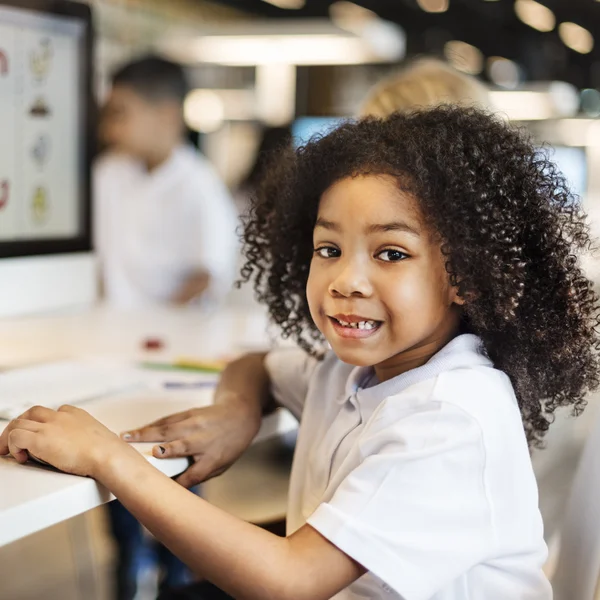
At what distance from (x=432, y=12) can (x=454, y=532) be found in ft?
30.1

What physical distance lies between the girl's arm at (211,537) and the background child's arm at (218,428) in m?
0.11

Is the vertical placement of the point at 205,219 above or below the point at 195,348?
above

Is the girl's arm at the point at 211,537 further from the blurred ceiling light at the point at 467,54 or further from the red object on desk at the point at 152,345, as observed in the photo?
the blurred ceiling light at the point at 467,54

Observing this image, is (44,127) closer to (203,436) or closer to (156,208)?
(203,436)

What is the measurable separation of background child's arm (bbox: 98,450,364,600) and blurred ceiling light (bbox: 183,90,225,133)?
572 cm

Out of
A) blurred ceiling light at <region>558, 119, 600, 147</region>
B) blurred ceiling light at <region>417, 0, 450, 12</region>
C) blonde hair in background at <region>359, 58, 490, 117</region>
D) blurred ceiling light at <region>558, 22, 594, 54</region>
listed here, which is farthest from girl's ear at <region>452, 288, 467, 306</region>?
blurred ceiling light at <region>558, 22, 594, 54</region>

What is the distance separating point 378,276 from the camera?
3.05 ft

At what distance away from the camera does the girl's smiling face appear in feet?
3.06

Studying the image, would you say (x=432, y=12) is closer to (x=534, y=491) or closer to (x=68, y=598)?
(x=68, y=598)

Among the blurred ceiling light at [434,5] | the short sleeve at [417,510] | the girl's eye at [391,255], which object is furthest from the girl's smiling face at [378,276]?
the blurred ceiling light at [434,5]

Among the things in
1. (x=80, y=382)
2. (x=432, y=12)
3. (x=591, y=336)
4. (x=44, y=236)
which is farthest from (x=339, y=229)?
(x=432, y=12)

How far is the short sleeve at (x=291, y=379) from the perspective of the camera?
1.23 meters

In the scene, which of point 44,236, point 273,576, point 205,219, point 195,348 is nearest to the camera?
point 273,576

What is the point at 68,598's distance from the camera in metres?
2.16
